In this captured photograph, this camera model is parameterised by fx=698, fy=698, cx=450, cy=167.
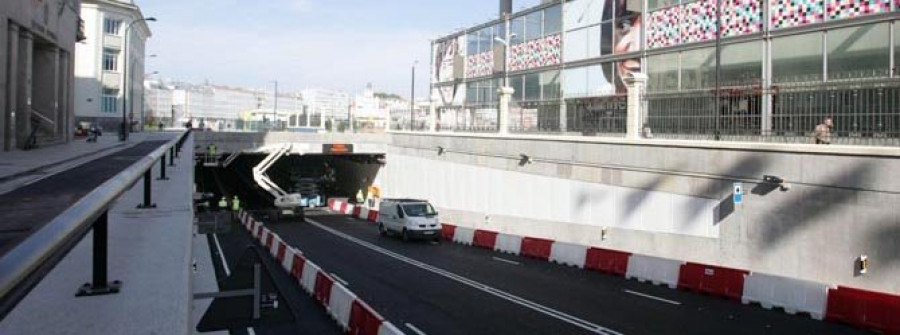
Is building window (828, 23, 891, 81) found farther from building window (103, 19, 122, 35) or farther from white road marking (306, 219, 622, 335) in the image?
building window (103, 19, 122, 35)

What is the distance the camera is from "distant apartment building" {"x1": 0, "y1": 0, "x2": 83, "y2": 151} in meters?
29.3

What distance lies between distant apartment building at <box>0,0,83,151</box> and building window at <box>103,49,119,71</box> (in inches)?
1596

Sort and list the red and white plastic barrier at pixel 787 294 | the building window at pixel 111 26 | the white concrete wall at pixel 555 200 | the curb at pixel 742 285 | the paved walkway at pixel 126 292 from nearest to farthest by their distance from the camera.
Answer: the paved walkway at pixel 126 292
the curb at pixel 742 285
the red and white plastic barrier at pixel 787 294
the white concrete wall at pixel 555 200
the building window at pixel 111 26

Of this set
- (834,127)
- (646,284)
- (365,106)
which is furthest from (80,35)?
(365,106)

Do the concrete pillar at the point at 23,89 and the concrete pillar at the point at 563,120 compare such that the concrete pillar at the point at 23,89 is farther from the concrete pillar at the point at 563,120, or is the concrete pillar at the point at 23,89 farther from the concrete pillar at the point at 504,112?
the concrete pillar at the point at 563,120

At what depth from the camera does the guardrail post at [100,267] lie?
189 inches

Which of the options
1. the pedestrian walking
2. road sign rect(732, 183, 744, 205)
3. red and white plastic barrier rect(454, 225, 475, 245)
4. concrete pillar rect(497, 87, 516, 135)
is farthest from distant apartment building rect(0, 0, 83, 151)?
the pedestrian walking

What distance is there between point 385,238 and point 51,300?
88.8 ft

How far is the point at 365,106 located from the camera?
14050 cm

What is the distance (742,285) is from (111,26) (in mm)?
82946

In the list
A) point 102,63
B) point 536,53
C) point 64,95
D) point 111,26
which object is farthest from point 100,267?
point 111,26

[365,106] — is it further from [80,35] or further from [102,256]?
[102,256]

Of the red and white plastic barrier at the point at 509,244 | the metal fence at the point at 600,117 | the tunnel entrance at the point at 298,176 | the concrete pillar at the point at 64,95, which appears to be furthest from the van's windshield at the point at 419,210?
the concrete pillar at the point at 64,95

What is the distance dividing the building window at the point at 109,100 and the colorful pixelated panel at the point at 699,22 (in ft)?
232
